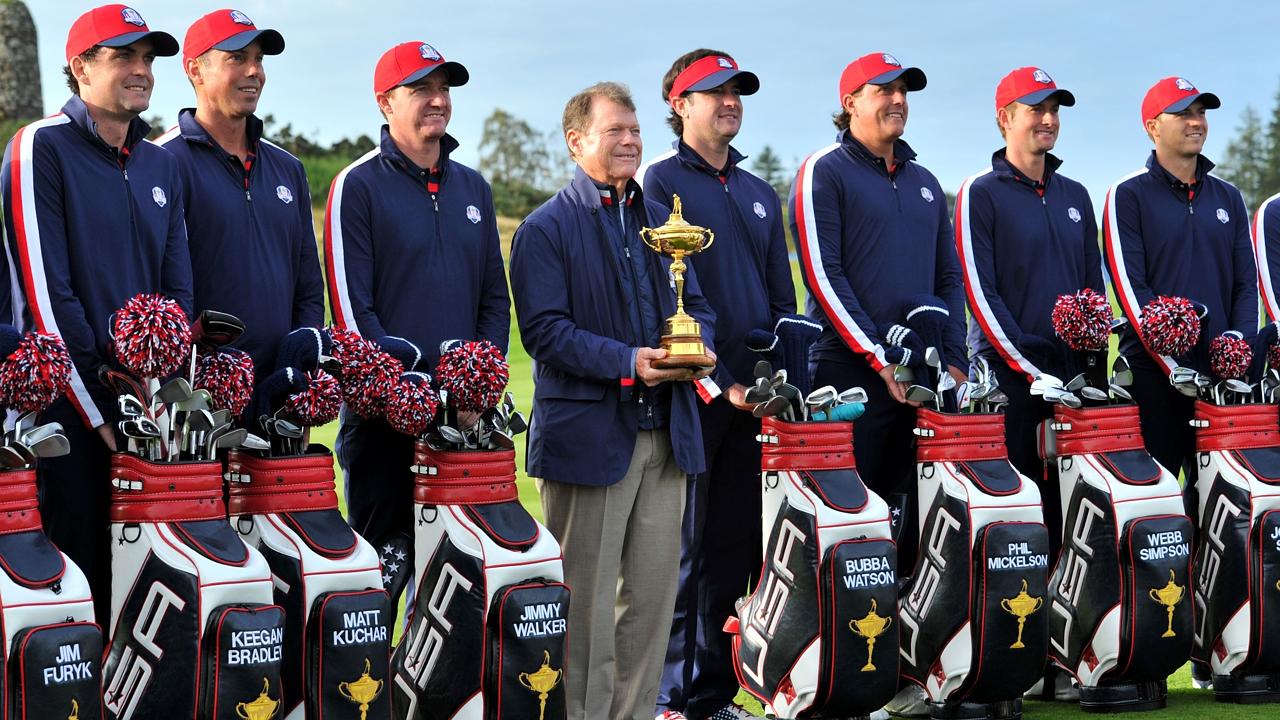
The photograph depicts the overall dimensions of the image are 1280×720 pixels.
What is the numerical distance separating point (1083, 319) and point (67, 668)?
3.45 meters

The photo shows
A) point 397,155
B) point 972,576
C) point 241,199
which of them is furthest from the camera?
point 972,576

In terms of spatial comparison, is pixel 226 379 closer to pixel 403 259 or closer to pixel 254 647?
pixel 254 647

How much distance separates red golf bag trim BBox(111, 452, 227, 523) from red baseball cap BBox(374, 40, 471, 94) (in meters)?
1.47

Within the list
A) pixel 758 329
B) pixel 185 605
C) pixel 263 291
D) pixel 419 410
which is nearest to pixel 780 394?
pixel 758 329

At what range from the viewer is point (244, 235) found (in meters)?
4.46

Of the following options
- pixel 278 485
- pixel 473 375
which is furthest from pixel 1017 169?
pixel 278 485

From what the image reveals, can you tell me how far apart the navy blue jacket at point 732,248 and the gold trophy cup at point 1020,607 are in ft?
3.60

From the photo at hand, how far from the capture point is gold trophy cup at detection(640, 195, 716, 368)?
459cm

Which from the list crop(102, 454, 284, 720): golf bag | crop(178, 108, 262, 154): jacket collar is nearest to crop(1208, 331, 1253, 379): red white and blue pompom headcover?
crop(178, 108, 262, 154): jacket collar

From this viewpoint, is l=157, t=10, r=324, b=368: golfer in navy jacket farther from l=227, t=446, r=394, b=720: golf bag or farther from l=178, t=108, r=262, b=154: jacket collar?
l=227, t=446, r=394, b=720: golf bag

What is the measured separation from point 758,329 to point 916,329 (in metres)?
0.55

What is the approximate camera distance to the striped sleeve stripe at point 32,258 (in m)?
3.93

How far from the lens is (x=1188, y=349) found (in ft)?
18.7

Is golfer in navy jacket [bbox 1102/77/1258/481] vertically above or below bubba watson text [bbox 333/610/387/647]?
above
